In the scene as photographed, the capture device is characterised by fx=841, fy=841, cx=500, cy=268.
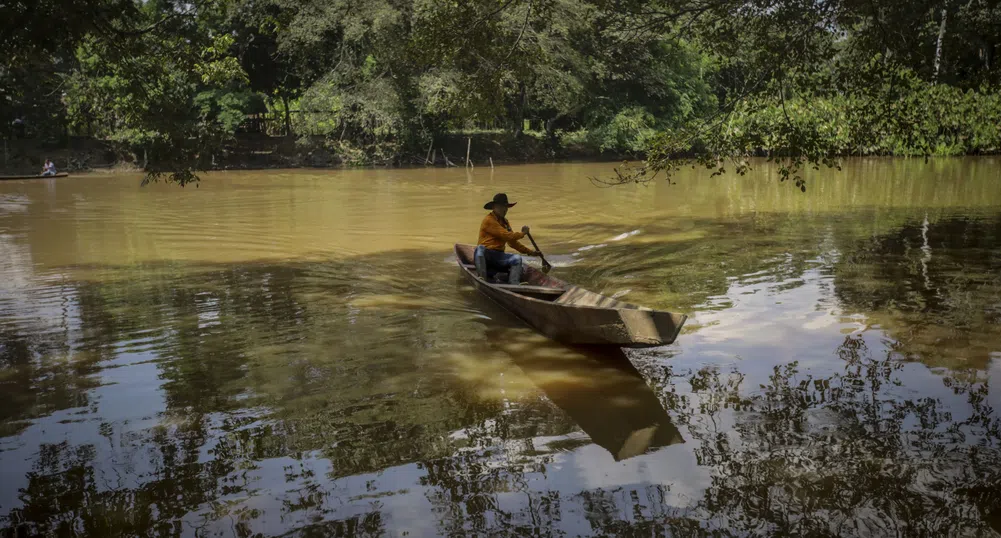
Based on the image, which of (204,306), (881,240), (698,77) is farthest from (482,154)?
(204,306)

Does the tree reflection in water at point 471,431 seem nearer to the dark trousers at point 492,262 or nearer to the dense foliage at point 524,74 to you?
the dark trousers at point 492,262

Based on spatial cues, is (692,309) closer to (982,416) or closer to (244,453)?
(982,416)

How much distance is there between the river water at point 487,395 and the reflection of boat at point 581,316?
24cm

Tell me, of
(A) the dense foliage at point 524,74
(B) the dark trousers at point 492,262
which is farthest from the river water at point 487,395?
(A) the dense foliage at point 524,74

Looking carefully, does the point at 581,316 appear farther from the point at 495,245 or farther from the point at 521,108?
the point at 521,108

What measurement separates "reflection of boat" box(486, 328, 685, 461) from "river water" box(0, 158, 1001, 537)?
0.10 ft

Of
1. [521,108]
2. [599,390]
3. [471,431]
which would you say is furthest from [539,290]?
[521,108]

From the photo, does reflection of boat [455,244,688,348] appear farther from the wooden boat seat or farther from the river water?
the river water

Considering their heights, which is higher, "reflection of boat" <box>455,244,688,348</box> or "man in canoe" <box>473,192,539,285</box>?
"man in canoe" <box>473,192,539,285</box>

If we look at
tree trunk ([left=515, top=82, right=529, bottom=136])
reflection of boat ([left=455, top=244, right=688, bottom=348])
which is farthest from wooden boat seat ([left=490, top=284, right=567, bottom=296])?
tree trunk ([left=515, top=82, right=529, bottom=136])

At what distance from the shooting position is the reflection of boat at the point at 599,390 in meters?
5.92

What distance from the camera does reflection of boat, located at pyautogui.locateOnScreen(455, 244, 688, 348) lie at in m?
6.90

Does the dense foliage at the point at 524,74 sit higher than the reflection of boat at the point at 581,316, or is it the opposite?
the dense foliage at the point at 524,74

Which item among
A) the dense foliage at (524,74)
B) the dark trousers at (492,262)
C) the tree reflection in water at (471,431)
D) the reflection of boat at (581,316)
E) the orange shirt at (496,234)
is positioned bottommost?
the tree reflection in water at (471,431)
